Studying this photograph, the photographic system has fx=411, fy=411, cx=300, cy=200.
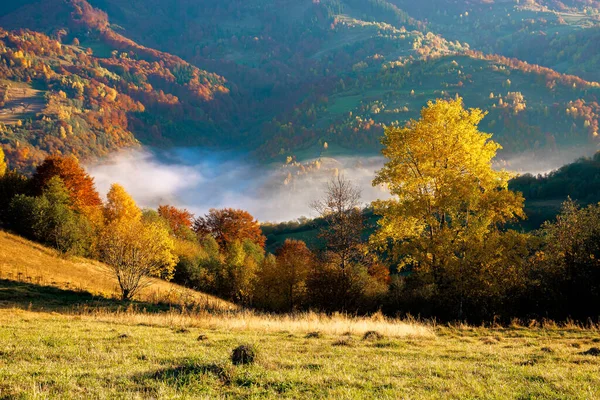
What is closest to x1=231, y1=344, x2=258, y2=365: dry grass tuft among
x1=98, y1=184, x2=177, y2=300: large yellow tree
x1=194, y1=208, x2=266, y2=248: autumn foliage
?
x1=98, y1=184, x2=177, y2=300: large yellow tree

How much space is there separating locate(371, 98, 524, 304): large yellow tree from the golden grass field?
531 centimetres

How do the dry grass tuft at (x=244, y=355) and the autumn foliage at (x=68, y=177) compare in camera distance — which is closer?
the dry grass tuft at (x=244, y=355)

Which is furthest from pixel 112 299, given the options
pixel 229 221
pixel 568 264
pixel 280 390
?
pixel 229 221

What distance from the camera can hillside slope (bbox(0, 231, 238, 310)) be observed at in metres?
38.3

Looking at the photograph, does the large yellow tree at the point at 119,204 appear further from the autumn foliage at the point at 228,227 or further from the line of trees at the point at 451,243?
the line of trees at the point at 451,243

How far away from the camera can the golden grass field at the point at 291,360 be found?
318 inches

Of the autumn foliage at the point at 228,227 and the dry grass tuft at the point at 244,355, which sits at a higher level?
the autumn foliage at the point at 228,227

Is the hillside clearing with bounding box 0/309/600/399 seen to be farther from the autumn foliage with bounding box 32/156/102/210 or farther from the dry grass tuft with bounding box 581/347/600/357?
the autumn foliage with bounding box 32/156/102/210

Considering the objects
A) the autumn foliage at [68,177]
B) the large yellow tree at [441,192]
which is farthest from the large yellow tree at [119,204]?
the large yellow tree at [441,192]

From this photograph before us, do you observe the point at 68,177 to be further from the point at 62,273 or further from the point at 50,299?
the point at 50,299

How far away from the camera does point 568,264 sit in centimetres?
2453

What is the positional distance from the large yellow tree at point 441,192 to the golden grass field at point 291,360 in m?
5.31

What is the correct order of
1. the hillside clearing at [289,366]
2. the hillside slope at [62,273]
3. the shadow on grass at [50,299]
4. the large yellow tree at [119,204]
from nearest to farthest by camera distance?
the hillside clearing at [289,366] < the shadow on grass at [50,299] < the hillside slope at [62,273] < the large yellow tree at [119,204]

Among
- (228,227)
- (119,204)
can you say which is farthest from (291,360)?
(228,227)
